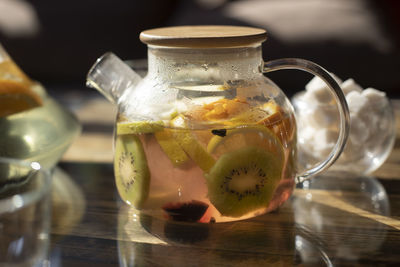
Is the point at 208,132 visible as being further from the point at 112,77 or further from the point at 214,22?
the point at 214,22

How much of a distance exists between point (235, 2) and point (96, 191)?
1.46m

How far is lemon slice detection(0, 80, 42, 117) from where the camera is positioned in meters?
0.73

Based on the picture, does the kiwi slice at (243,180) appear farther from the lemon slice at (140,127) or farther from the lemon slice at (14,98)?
the lemon slice at (14,98)

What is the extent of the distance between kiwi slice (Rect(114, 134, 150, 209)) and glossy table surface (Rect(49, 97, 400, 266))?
4cm

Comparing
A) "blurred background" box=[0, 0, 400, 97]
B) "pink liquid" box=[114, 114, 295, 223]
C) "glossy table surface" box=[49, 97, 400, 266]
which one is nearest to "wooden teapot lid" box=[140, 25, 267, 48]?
"pink liquid" box=[114, 114, 295, 223]

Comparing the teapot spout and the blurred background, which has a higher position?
the teapot spout

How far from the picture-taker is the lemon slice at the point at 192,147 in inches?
23.5

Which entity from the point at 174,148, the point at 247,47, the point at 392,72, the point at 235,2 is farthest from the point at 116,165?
the point at 235,2

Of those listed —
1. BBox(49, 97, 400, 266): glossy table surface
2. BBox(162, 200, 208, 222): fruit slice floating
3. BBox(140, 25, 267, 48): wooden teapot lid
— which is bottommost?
BBox(49, 97, 400, 266): glossy table surface

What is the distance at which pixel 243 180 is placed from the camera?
1.98 feet

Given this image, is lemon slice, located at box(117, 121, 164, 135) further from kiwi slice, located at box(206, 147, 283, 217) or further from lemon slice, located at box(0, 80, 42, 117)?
lemon slice, located at box(0, 80, 42, 117)

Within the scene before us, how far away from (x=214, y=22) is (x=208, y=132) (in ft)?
4.35

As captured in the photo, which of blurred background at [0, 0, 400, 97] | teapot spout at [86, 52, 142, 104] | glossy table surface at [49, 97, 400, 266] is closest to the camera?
glossy table surface at [49, 97, 400, 266]

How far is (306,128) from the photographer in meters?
0.80
